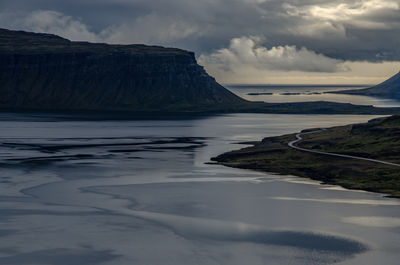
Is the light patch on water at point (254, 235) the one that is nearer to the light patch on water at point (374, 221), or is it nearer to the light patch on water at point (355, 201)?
the light patch on water at point (374, 221)

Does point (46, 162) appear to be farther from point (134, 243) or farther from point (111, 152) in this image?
point (134, 243)

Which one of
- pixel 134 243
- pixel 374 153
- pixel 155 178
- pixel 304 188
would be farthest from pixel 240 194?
pixel 374 153

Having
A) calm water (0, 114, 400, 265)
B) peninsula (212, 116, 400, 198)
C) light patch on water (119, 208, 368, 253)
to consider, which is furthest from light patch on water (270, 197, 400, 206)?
light patch on water (119, 208, 368, 253)

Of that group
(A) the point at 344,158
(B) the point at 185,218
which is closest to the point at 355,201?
(B) the point at 185,218

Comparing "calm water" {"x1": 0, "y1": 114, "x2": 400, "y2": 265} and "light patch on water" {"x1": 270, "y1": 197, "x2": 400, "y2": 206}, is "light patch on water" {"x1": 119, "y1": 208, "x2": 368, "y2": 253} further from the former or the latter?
"light patch on water" {"x1": 270, "y1": 197, "x2": 400, "y2": 206}

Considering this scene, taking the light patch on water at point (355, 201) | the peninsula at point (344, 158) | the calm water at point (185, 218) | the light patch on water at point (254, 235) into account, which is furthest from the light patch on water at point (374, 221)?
the peninsula at point (344, 158)

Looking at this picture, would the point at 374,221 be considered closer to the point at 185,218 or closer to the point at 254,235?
the point at 254,235

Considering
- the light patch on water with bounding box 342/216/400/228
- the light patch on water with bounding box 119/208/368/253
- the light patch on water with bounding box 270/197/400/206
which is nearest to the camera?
the light patch on water with bounding box 119/208/368/253
